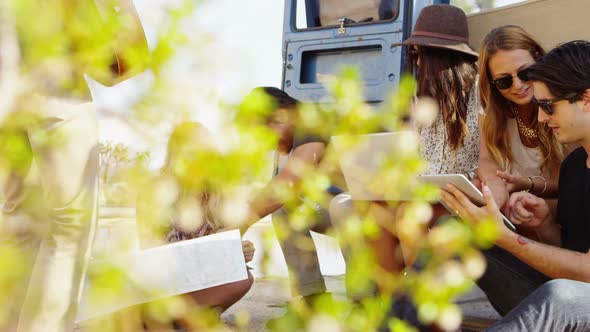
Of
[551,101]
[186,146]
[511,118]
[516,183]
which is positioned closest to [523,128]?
[511,118]

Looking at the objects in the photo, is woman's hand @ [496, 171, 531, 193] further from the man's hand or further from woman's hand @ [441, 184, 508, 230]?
woman's hand @ [441, 184, 508, 230]

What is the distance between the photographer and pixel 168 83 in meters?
0.62

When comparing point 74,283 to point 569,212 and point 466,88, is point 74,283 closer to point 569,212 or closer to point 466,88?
point 569,212

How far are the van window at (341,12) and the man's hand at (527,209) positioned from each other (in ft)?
8.53

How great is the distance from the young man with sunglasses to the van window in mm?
2614

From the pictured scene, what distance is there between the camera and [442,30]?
284cm

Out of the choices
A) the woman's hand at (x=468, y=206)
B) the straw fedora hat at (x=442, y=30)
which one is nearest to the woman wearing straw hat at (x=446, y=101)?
the straw fedora hat at (x=442, y=30)

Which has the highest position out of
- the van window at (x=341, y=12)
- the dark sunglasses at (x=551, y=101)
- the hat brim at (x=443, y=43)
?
the van window at (x=341, y=12)

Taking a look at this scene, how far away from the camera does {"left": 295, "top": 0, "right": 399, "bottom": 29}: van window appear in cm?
459

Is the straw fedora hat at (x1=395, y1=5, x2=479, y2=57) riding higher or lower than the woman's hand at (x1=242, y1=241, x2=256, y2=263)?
higher

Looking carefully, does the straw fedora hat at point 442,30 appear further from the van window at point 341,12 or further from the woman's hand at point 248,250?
the van window at point 341,12

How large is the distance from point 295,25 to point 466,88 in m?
2.56

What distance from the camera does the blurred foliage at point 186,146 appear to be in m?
0.62

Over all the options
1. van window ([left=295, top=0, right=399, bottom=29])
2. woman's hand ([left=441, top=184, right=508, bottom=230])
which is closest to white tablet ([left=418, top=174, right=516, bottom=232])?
woman's hand ([left=441, top=184, right=508, bottom=230])
